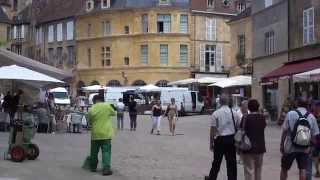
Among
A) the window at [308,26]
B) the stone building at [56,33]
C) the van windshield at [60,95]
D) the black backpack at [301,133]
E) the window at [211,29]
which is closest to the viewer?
the black backpack at [301,133]

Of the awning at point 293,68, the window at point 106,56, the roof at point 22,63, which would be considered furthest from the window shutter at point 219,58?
the roof at point 22,63

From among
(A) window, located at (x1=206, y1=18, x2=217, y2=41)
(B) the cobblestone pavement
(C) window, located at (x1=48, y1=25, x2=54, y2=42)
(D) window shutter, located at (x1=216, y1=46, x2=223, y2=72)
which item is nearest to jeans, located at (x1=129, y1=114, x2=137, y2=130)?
(B) the cobblestone pavement

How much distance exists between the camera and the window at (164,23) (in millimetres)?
69062

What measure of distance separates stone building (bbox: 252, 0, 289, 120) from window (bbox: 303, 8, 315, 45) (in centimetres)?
216

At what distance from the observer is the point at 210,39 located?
70.8 meters

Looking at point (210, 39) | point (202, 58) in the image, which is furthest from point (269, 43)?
point (210, 39)

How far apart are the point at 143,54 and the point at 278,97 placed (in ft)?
116

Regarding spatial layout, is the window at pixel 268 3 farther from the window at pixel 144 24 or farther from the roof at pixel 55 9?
the roof at pixel 55 9

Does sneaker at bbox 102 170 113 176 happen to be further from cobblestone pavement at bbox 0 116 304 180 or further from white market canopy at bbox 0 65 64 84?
white market canopy at bbox 0 65 64 84

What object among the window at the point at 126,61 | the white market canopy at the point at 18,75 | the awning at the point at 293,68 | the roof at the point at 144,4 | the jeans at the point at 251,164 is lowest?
the jeans at the point at 251,164

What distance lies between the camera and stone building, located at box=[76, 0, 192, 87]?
68812 mm

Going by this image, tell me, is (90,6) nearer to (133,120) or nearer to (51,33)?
(51,33)

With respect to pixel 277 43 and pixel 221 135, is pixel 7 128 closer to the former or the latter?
pixel 277 43

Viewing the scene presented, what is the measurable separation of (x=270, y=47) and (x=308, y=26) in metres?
5.63
